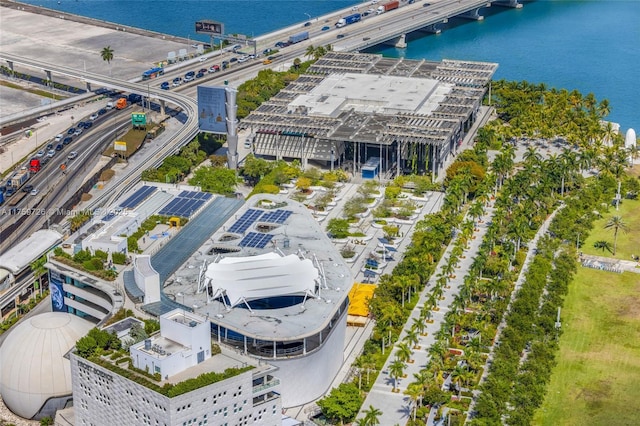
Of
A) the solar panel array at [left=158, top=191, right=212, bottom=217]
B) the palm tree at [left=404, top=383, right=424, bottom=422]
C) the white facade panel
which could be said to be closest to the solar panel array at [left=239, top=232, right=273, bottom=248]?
the solar panel array at [left=158, top=191, right=212, bottom=217]

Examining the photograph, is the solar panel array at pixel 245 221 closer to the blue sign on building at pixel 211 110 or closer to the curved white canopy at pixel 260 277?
the curved white canopy at pixel 260 277

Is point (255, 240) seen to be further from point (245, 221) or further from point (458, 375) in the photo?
point (458, 375)

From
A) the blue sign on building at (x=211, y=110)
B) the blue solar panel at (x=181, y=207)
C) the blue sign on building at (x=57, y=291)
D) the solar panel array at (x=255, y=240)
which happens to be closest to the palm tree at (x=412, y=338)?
the solar panel array at (x=255, y=240)

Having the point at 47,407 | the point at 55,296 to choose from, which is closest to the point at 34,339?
the point at 47,407

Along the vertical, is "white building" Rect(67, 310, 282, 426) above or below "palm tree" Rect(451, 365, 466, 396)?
above

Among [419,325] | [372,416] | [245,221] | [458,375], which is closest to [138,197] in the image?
[245,221]

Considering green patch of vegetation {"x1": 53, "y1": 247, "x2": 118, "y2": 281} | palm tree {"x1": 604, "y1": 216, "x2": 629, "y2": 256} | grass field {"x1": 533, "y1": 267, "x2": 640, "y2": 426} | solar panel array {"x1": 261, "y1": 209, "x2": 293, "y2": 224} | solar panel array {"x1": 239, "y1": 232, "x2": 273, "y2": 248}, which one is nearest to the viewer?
grass field {"x1": 533, "y1": 267, "x2": 640, "y2": 426}

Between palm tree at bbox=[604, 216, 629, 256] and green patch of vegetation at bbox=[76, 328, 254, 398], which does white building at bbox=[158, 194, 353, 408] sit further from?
palm tree at bbox=[604, 216, 629, 256]
